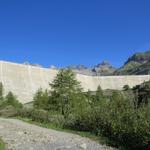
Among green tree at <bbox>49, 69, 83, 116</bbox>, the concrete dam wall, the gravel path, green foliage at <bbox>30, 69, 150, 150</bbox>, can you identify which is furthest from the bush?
the concrete dam wall

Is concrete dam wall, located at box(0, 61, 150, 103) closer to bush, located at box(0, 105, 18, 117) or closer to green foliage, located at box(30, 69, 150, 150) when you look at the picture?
bush, located at box(0, 105, 18, 117)

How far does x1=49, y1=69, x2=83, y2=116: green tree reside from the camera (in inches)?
1646

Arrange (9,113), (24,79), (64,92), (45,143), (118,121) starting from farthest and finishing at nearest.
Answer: (24,79) < (64,92) < (9,113) < (118,121) < (45,143)

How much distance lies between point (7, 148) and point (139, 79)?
380ft

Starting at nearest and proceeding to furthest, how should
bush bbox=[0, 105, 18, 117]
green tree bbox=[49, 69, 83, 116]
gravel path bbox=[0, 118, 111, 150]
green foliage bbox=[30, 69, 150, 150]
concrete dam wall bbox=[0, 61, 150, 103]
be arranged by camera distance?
gravel path bbox=[0, 118, 111, 150] → green foliage bbox=[30, 69, 150, 150] → bush bbox=[0, 105, 18, 117] → green tree bbox=[49, 69, 83, 116] → concrete dam wall bbox=[0, 61, 150, 103]

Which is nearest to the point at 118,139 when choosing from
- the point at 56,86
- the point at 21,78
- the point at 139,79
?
the point at 56,86

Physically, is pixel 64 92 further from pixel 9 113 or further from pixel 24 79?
pixel 24 79

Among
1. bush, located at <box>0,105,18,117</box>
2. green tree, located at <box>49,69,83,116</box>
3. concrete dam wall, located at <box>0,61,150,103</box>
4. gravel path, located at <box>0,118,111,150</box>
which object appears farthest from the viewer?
concrete dam wall, located at <box>0,61,150,103</box>

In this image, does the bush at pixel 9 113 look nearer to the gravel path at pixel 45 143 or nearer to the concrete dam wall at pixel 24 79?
the gravel path at pixel 45 143

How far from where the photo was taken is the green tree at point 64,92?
41812 mm

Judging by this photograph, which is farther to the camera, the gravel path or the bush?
the bush

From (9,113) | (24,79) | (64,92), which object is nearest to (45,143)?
(9,113)

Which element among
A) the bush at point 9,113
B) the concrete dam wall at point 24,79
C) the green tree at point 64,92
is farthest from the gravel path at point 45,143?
the concrete dam wall at point 24,79

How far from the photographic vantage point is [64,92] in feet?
145
